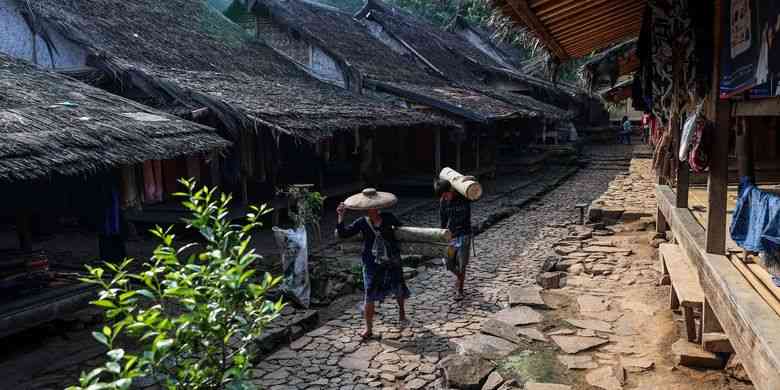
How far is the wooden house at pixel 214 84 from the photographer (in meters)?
10.6

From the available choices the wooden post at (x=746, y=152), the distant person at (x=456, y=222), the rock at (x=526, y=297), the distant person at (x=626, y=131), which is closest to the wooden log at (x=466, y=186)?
the distant person at (x=456, y=222)

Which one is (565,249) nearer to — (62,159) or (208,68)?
(62,159)

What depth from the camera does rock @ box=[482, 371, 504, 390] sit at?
514cm

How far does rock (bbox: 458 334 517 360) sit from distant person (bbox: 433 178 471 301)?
1.73 meters

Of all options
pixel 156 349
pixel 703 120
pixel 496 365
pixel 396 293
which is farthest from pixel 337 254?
pixel 156 349

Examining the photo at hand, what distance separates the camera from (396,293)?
6.80 meters

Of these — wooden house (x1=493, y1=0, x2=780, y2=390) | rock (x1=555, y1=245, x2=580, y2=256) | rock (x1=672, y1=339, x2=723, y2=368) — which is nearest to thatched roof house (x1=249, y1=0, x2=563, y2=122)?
rock (x1=555, y1=245, x2=580, y2=256)

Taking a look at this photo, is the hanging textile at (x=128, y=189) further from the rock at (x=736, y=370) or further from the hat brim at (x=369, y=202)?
the rock at (x=736, y=370)

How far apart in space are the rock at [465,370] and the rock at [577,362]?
2.37 feet

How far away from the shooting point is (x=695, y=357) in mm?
5160

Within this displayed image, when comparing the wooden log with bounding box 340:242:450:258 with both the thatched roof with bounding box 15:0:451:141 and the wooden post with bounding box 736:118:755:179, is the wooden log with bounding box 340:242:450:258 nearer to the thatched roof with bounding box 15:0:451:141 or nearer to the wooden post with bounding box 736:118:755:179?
the thatched roof with bounding box 15:0:451:141

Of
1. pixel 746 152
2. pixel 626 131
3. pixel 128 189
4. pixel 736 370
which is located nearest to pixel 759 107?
pixel 746 152

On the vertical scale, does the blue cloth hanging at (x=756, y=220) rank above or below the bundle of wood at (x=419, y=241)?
above

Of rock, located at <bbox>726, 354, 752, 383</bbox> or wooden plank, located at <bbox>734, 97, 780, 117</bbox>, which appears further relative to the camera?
rock, located at <bbox>726, 354, 752, 383</bbox>
